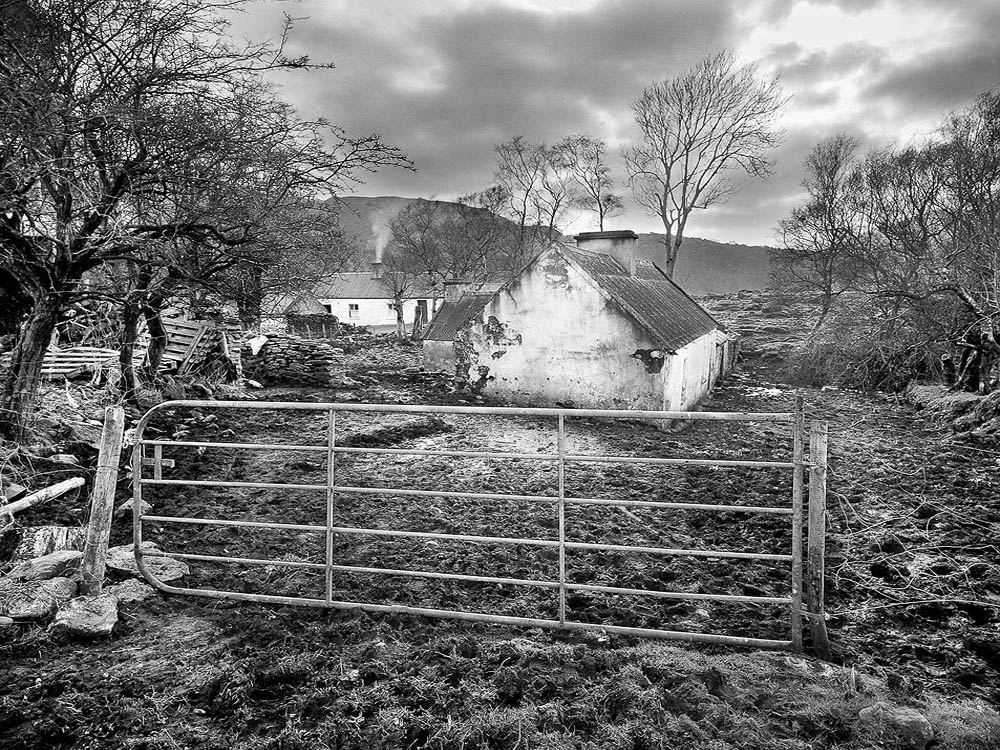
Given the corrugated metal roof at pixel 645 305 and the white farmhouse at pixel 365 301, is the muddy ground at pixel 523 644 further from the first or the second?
the white farmhouse at pixel 365 301

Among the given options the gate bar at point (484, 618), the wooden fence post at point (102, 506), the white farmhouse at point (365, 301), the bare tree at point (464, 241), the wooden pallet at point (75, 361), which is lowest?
the gate bar at point (484, 618)

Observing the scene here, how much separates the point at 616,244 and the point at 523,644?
16.8 metres

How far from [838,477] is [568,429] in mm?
5841

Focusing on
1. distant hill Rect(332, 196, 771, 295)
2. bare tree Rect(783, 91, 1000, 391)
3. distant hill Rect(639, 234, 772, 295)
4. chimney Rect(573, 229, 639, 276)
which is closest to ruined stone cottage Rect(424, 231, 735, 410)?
chimney Rect(573, 229, 639, 276)

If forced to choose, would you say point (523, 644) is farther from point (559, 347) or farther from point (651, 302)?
point (651, 302)

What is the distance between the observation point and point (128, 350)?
38.7ft

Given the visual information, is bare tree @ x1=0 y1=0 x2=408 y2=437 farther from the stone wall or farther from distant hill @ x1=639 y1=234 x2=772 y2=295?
distant hill @ x1=639 y1=234 x2=772 y2=295

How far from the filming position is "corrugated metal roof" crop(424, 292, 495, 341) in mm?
22844

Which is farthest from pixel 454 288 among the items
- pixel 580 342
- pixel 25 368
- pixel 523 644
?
pixel 523 644

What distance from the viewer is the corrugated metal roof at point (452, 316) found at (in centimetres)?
2284

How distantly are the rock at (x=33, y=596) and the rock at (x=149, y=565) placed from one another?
38 cm

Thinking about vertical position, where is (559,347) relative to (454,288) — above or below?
below

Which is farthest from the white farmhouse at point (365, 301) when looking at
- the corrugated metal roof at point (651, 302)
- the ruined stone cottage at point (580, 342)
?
the ruined stone cottage at point (580, 342)

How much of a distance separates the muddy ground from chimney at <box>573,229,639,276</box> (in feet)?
39.6
